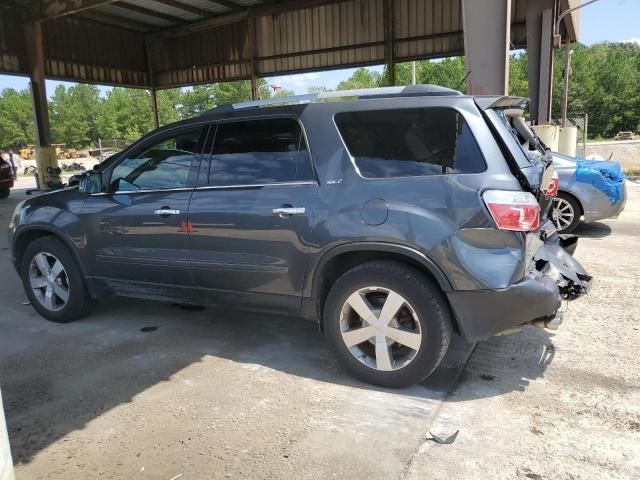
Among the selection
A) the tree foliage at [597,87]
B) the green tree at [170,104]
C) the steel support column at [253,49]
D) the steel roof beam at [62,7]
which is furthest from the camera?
the green tree at [170,104]

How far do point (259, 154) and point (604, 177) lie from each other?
592 cm

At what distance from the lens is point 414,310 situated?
324 centimetres

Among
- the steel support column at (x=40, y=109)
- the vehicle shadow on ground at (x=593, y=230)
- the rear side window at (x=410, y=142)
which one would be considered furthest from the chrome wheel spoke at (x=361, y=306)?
the steel support column at (x=40, y=109)

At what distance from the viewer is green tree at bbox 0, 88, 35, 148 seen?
8644cm

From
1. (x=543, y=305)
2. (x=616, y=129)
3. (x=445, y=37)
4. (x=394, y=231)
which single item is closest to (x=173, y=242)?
(x=394, y=231)

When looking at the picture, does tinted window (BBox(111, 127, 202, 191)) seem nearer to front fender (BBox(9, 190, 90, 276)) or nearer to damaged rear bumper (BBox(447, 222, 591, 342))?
front fender (BBox(9, 190, 90, 276))

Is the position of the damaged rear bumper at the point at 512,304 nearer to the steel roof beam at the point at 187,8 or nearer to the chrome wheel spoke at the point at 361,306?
the chrome wheel spoke at the point at 361,306

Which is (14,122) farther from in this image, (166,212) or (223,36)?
(166,212)

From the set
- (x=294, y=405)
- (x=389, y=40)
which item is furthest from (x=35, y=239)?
(x=389, y=40)

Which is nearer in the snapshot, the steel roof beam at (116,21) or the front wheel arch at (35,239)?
the front wheel arch at (35,239)

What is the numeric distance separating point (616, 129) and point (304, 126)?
2531 inches

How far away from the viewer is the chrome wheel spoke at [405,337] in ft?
10.7

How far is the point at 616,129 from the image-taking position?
190 ft

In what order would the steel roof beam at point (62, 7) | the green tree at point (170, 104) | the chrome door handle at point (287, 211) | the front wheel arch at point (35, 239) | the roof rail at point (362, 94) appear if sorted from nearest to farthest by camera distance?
the roof rail at point (362, 94) → the chrome door handle at point (287, 211) → the front wheel arch at point (35, 239) → the steel roof beam at point (62, 7) → the green tree at point (170, 104)
